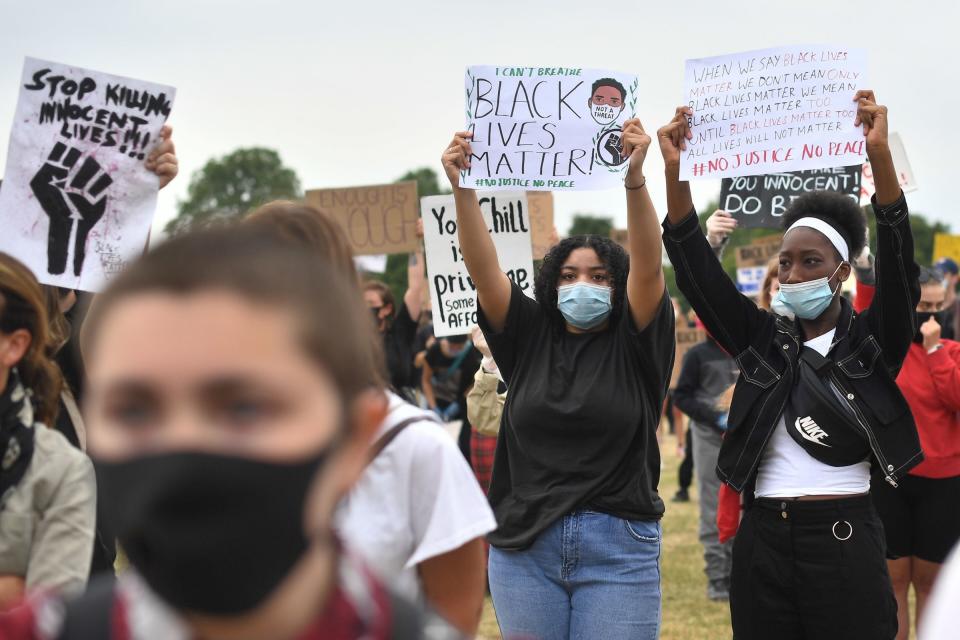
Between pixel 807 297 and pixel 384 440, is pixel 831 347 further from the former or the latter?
pixel 384 440

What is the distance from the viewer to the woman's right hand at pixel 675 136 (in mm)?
4695

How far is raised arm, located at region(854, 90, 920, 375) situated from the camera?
416 centimetres

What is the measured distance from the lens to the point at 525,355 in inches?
171

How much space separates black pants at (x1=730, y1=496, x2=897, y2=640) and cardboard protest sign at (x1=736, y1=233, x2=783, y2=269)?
691 cm

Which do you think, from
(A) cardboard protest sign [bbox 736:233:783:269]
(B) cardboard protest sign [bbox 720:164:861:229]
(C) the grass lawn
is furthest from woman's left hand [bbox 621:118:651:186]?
(A) cardboard protest sign [bbox 736:233:783:269]

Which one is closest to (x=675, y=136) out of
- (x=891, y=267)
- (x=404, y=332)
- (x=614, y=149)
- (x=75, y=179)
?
(x=614, y=149)

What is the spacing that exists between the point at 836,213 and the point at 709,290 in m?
0.72

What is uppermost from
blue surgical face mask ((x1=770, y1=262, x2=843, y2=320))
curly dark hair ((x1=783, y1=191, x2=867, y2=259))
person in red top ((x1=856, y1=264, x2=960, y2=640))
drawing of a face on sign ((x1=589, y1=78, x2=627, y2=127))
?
drawing of a face on sign ((x1=589, y1=78, x2=627, y2=127))

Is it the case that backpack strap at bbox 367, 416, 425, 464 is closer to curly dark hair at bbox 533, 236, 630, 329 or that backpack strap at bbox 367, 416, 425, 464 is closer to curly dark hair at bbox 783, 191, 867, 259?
curly dark hair at bbox 533, 236, 630, 329

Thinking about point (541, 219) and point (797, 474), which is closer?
point (797, 474)

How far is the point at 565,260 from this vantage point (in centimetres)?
452

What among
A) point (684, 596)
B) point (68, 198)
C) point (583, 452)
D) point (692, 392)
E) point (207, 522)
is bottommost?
point (684, 596)

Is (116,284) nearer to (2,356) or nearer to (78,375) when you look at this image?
(2,356)

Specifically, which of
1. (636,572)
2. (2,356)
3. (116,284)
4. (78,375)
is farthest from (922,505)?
(116,284)
